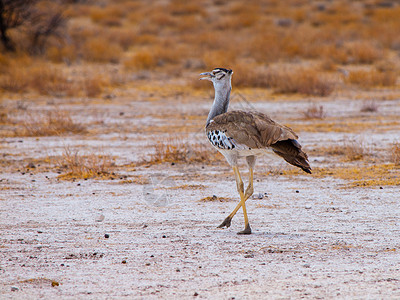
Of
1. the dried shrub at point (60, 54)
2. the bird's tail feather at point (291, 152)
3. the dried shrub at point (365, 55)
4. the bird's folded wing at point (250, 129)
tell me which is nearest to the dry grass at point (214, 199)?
the bird's folded wing at point (250, 129)

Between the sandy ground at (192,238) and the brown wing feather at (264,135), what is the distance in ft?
2.39

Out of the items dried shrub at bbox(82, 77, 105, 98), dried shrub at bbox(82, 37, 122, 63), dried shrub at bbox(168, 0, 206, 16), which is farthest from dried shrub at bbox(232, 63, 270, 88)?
dried shrub at bbox(168, 0, 206, 16)

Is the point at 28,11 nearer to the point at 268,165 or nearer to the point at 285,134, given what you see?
the point at 268,165

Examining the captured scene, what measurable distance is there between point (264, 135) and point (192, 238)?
1.08 metres

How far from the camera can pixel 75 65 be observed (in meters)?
18.5

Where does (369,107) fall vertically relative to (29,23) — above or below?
below

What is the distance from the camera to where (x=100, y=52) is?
64.2 feet

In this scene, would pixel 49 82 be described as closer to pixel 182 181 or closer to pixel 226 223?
pixel 182 181

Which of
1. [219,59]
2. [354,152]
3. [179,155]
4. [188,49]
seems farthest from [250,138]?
[188,49]

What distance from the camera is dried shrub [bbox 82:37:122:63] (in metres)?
19.3

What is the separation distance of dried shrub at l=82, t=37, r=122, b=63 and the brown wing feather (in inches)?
567

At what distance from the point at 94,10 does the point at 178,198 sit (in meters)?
25.0

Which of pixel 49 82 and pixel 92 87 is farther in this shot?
pixel 49 82

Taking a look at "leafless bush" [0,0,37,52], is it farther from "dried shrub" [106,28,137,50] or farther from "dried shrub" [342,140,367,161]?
"dried shrub" [342,140,367,161]
